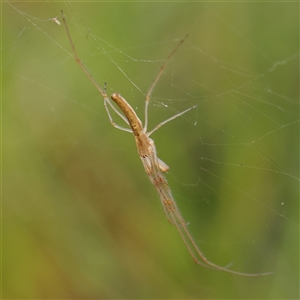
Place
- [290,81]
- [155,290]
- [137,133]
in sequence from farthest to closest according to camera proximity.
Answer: [155,290], [290,81], [137,133]

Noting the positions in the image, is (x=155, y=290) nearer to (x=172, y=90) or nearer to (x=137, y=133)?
(x=137, y=133)

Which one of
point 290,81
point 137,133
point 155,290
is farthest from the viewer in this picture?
point 155,290

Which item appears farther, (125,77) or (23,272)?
(23,272)

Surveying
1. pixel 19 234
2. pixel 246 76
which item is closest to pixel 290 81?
pixel 246 76

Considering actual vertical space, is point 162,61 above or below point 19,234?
above

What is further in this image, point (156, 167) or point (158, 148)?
point (158, 148)

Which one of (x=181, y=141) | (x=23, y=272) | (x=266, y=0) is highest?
(x=266, y=0)

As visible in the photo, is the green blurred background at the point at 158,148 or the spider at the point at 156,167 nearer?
the spider at the point at 156,167

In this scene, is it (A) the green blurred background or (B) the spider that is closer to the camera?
(B) the spider
